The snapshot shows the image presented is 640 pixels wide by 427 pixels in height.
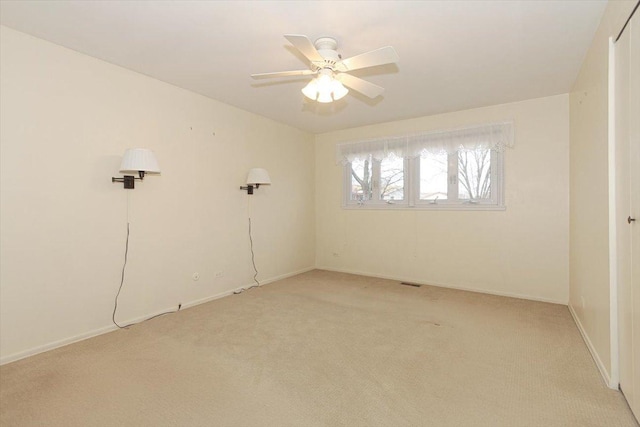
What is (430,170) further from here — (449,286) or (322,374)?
(322,374)

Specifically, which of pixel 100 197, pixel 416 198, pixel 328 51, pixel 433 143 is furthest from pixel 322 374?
pixel 433 143

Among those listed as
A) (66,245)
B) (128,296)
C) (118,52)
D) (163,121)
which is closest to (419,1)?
(118,52)

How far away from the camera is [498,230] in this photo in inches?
157

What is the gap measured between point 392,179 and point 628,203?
321 cm

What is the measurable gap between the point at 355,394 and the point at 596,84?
2813 millimetres

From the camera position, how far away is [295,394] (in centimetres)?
191

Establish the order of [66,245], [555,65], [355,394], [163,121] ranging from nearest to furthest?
[355,394]
[66,245]
[555,65]
[163,121]

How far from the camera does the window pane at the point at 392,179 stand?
478 cm

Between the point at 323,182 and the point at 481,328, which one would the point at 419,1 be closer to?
the point at 481,328

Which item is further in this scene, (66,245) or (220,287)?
(220,287)

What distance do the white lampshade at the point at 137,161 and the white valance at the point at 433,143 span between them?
3.12 meters

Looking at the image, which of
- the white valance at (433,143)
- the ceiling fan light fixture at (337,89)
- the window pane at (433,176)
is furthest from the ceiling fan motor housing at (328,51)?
the window pane at (433,176)

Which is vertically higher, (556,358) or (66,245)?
(66,245)

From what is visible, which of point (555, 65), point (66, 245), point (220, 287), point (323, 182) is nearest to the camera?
point (66, 245)
